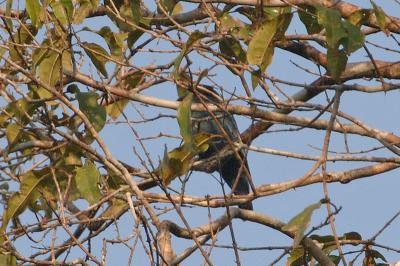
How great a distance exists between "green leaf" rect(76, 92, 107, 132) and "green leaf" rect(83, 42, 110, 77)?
0.17 meters

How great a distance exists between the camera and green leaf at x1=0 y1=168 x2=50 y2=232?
313 centimetres

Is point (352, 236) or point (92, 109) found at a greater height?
point (92, 109)

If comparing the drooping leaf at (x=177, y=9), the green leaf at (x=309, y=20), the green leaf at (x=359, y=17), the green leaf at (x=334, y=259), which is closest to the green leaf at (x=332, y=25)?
the green leaf at (x=359, y=17)

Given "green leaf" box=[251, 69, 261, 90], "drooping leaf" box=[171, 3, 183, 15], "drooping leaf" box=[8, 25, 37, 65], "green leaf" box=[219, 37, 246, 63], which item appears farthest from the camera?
"drooping leaf" box=[171, 3, 183, 15]

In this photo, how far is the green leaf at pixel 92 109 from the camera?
318cm

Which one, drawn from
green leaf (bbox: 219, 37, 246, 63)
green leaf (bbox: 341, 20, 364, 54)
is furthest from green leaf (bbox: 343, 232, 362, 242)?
green leaf (bbox: 341, 20, 364, 54)

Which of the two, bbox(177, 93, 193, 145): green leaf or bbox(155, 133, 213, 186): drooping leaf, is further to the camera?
bbox(155, 133, 213, 186): drooping leaf

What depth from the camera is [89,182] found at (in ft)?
9.75

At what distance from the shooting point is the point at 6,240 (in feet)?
10.4

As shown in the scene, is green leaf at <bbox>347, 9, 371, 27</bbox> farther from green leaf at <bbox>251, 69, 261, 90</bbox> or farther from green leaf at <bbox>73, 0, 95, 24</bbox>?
green leaf at <bbox>73, 0, 95, 24</bbox>

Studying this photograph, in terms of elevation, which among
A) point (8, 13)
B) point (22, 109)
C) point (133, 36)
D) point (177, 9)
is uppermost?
point (177, 9)

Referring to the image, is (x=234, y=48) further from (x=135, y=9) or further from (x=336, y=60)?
(x=336, y=60)

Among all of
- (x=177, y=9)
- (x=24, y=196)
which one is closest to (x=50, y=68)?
(x=24, y=196)

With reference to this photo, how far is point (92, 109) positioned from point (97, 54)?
232 mm
